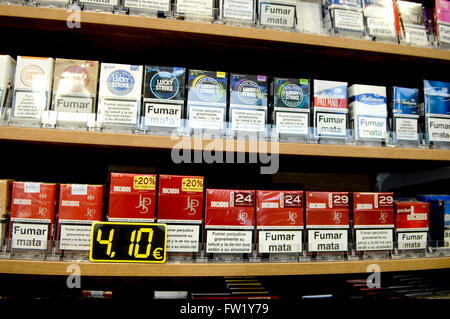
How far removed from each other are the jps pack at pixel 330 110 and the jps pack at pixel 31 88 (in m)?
0.98

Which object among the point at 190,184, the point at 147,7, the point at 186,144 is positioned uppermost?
the point at 147,7

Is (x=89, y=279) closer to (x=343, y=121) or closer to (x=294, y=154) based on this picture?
(x=294, y=154)

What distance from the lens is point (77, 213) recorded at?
958mm

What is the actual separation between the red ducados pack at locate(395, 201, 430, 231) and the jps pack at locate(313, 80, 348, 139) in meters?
0.37

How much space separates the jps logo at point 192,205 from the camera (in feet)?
3.26

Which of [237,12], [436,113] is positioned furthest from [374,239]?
[237,12]

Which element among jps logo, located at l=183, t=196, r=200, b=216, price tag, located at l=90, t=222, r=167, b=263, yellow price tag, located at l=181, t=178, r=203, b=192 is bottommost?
price tag, located at l=90, t=222, r=167, b=263

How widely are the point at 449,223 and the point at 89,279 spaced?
1556mm

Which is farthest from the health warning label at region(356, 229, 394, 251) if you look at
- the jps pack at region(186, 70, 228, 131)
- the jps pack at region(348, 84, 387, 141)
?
the jps pack at region(186, 70, 228, 131)

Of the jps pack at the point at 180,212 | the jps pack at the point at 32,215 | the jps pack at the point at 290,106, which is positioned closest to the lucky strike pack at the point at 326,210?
the jps pack at the point at 290,106

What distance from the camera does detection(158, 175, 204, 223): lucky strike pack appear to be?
0.99 metres

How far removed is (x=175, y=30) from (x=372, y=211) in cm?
100

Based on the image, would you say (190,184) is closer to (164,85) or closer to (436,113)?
(164,85)

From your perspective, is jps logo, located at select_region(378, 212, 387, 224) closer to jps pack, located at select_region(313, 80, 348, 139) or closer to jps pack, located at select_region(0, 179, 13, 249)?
jps pack, located at select_region(313, 80, 348, 139)
